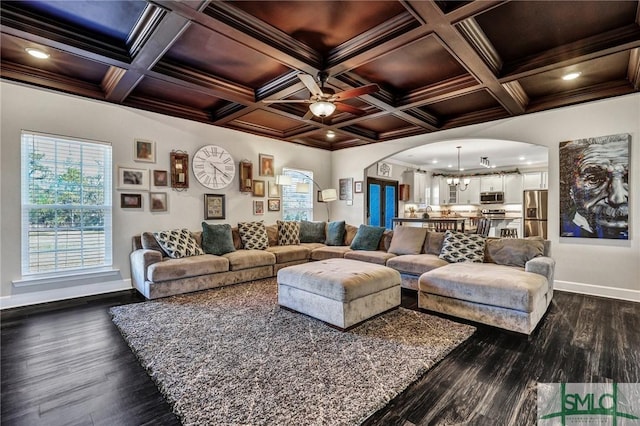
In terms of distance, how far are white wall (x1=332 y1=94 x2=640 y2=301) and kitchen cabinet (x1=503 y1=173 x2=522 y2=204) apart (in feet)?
18.5

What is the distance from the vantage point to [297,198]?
22.9 feet

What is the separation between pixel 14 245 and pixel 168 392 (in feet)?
10.8

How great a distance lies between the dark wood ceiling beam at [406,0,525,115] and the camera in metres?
2.32

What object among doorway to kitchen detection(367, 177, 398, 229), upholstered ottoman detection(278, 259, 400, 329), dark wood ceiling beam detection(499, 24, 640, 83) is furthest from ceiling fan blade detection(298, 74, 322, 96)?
doorway to kitchen detection(367, 177, 398, 229)

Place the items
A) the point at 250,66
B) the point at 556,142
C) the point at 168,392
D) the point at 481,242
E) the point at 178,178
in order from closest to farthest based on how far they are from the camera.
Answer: the point at 168,392, the point at 250,66, the point at 481,242, the point at 556,142, the point at 178,178

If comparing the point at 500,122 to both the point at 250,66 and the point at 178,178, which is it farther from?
the point at 178,178

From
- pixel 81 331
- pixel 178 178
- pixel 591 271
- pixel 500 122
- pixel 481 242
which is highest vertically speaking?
pixel 500 122

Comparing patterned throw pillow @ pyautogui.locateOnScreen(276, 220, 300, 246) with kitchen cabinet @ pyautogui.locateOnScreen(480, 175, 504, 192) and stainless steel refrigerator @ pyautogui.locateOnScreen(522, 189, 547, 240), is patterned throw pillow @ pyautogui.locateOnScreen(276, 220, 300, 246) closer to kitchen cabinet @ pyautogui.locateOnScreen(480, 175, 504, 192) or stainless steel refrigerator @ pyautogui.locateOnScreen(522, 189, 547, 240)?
stainless steel refrigerator @ pyautogui.locateOnScreen(522, 189, 547, 240)

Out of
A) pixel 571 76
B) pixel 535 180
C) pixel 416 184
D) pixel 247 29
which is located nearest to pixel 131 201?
pixel 247 29

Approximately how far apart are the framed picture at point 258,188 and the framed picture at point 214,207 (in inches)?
27.7

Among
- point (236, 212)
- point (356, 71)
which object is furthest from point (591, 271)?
point (236, 212)

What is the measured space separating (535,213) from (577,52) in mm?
5488

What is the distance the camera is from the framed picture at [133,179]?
4414mm

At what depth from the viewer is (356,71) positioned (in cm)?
362
